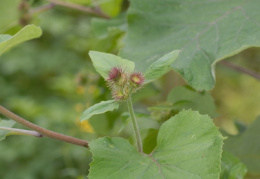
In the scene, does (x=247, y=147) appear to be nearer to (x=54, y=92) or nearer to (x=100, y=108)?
(x=100, y=108)

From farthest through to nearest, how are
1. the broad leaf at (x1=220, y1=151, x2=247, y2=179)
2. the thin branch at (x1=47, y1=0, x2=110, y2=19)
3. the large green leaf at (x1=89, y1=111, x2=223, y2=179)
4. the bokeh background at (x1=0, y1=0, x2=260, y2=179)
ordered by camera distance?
the bokeh background at (x1=0, y1=0, x2=260, y2=179), the thin branch at (x1=47, y1=0, x2=110, y2=19), the broad leaf at (x1=220, y1=151, x2=247, y2=179), the large green leaf at (x1=89, y1=111, x2=223, y2=179)

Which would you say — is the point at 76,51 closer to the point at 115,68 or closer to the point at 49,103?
the point at 49,103

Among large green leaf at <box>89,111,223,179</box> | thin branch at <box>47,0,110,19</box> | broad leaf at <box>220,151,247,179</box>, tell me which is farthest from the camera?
thin branch at <box>47,0,110,19</box>

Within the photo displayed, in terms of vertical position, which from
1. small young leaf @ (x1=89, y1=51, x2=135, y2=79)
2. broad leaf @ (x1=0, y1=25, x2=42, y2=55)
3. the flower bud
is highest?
broad leaf @ (x1=0, y1=25, x2=42, y2=55)

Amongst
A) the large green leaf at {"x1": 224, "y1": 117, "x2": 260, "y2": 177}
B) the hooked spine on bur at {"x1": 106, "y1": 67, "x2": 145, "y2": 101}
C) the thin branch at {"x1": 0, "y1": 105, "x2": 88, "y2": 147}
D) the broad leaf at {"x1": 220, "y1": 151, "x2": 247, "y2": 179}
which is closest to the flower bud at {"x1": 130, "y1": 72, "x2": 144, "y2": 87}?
the hooked spine on bur at {"x1": 106, "y1": 67, "x2": 145, "y2": 101}

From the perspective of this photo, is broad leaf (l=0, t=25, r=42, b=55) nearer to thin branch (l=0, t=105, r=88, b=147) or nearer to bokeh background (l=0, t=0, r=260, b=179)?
thin branch (l=0, t=105, r=88, b=147)

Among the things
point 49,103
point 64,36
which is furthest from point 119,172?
point 64,36

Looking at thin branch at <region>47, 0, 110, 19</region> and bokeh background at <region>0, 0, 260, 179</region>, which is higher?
thin branch at <region>47, 0, 110, 19</region>
